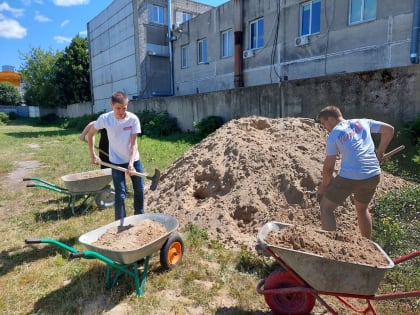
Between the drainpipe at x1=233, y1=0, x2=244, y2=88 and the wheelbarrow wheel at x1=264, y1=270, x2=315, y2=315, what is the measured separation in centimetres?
1306

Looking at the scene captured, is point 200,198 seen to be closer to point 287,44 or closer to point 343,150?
point 343,150

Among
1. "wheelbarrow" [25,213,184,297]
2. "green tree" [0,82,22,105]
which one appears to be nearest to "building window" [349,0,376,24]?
"wheelbarrow" [25,213,184,297]

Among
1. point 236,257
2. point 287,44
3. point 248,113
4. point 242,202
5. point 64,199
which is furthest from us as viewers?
point 287,44

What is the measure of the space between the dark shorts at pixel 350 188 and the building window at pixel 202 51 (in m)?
15.4

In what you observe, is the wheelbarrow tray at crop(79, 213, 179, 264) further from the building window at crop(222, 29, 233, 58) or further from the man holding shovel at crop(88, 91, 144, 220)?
the building window at crop(222, 29, 233, 58)

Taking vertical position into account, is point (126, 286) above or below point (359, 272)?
below

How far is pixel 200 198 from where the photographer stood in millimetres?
5246

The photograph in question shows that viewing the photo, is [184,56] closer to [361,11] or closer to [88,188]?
[361,11]

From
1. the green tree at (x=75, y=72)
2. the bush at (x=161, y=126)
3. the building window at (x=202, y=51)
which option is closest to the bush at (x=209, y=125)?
the bush at (x=161, y=126)

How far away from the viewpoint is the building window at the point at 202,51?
57.3 feet

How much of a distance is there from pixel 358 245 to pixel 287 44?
11.5 meters

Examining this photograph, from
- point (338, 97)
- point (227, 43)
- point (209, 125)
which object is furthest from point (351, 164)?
point (227, 43)

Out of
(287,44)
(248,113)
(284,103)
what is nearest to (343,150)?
(284,103)

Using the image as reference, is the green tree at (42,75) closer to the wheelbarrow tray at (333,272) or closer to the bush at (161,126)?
the bush at (161,126)
